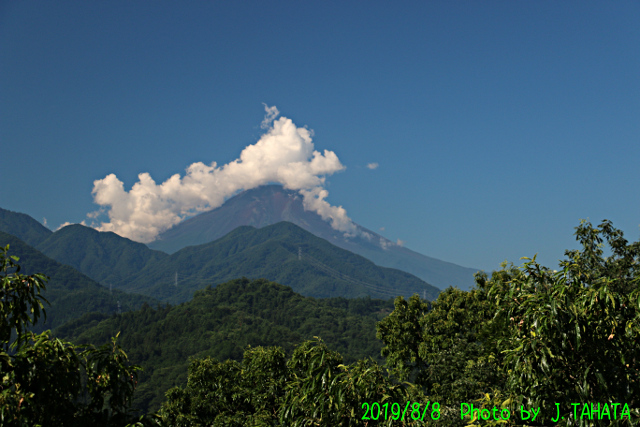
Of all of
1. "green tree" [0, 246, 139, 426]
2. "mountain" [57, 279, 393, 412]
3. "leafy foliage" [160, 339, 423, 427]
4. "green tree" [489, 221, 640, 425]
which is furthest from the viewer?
"mountain" [57, 279, 393, 412]

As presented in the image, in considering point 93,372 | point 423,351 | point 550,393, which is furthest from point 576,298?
point 423,351

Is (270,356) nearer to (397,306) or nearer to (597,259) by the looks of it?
(397,306)

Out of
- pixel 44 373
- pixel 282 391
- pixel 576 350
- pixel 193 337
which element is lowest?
pixel 193 337

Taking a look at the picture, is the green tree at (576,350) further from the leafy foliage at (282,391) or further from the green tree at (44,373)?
the green tree at (44,373)

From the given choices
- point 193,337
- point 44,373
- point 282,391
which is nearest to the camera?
point 44,373

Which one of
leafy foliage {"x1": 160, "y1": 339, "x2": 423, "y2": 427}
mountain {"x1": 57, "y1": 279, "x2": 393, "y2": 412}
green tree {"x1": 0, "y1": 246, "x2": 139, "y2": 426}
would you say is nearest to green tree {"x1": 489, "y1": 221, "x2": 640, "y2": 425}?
leafy foliage {"x1": 160, "y1": 339, "x2": 423, "y2": 427}

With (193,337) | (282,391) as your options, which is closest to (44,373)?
(282,391)

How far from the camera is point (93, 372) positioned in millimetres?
5840

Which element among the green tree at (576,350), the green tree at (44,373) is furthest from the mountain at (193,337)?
the green tree at (576,350)

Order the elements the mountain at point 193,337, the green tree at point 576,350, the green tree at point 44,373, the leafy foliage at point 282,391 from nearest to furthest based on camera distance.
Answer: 1. the green tree at point 44,373
2. the green tree at point 576,350
3. the leafy foliage at point 282,391
4. the mountain at point 193,337

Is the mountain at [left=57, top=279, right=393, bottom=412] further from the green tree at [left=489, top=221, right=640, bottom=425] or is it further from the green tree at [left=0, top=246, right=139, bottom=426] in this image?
the green tree at [left=489, top=221, right=640, bottom=425]

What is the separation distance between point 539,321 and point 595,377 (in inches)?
47.1

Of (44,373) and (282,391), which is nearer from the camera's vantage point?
(44,373)

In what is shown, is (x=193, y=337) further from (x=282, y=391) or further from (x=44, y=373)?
(x=44, y=373)
